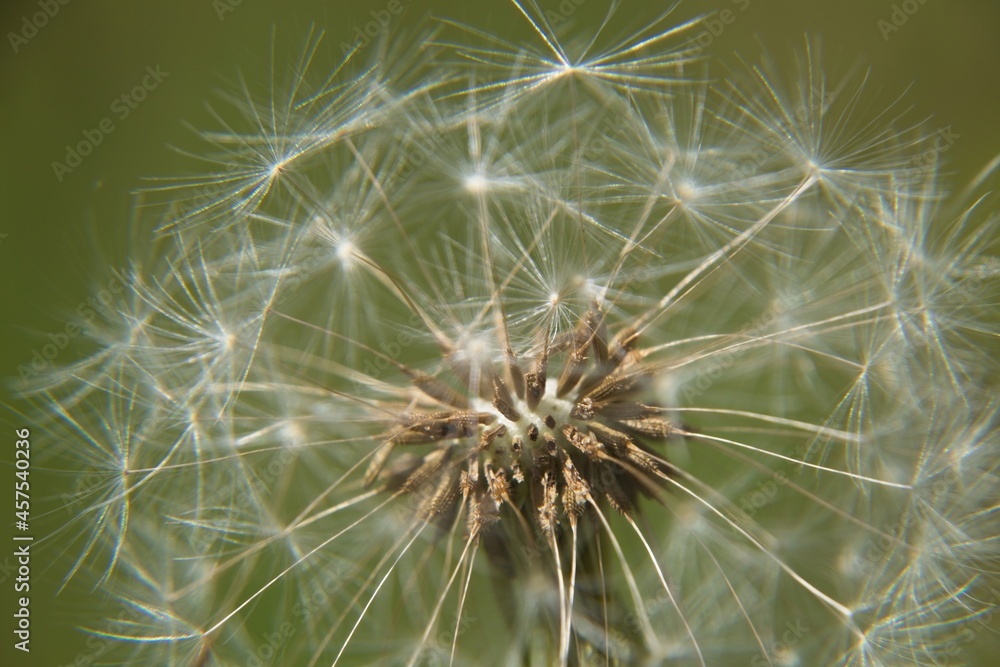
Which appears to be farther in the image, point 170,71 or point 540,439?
point 170,71

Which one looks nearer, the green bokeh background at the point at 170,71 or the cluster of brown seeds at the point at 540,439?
the cluster of brown seeds at the point at 540,439

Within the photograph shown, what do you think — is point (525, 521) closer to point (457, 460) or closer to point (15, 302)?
point (457, 460)

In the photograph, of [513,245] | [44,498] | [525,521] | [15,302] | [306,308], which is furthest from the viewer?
[15,302]

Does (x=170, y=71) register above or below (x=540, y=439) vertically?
above

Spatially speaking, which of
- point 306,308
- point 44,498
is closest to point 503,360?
point 306,308
